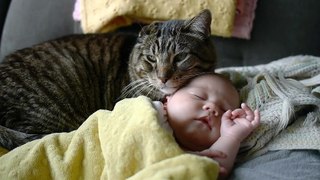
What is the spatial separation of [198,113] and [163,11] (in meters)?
0.68

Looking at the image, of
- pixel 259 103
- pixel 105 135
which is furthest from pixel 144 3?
pixel 105 135

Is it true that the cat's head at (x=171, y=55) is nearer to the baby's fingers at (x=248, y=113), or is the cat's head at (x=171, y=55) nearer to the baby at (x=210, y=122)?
the baby at (x=210, y=122)

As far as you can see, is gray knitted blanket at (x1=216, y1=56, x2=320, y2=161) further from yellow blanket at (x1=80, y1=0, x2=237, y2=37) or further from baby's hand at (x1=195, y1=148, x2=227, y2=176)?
yellow blanket at (x1=80, y1=0, x2=237, y2=37)

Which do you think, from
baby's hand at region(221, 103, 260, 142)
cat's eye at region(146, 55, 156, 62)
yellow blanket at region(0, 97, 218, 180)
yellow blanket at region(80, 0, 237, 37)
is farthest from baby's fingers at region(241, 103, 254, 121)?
yellow blanket at region(80, 0, 237, 37)

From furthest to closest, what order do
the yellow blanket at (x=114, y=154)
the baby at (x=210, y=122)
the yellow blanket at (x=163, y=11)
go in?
the yellow blanket at (x=163, y=11), the baby at (x=210, y=122), the yellow blanket at (x=114, y=154)

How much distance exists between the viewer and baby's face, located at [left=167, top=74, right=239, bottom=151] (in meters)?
1.15

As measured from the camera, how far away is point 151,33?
1420 millimetres

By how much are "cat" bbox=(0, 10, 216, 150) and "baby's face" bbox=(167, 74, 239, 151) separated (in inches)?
4.3

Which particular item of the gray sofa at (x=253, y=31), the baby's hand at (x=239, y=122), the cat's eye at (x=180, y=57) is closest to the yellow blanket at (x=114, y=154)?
the baby's hand at (x=239, y=122)

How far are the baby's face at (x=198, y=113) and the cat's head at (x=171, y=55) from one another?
96 millimetres

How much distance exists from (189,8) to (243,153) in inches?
29.7

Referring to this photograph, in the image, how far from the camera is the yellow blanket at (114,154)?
94 centimetres

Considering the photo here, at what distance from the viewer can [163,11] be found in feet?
5.64

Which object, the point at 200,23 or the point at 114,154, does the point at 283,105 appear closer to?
the point at 200,23
